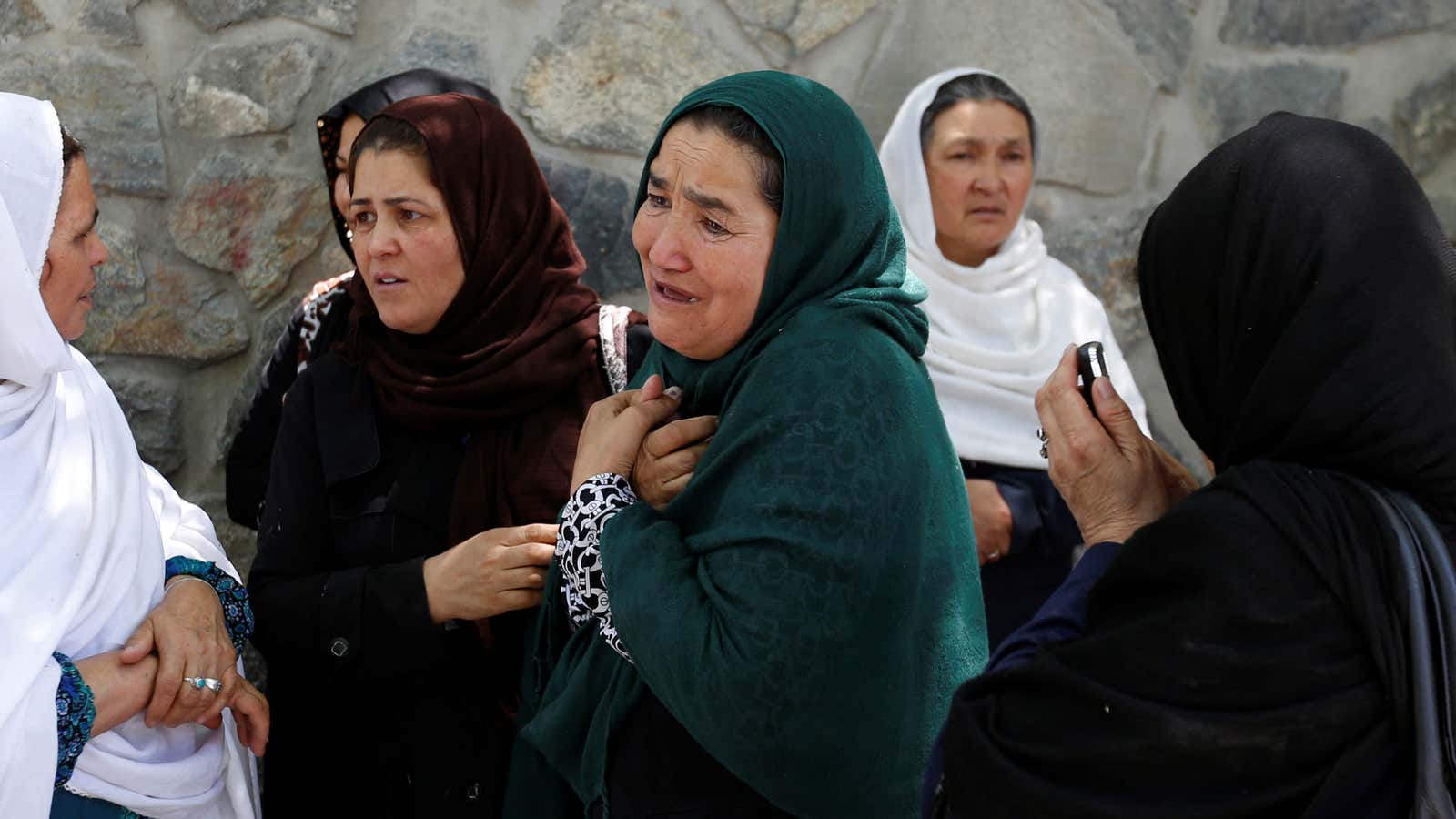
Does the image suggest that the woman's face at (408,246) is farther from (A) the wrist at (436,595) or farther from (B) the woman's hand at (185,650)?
(B) the woman's hand at (185,650)

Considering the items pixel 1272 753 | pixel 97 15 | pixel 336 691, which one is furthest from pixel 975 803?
pixel 97 15

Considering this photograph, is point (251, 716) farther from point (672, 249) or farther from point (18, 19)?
point (18, 19)

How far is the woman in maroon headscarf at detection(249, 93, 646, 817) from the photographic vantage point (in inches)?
81.6

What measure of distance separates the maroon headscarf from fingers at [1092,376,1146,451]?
36.8 inches

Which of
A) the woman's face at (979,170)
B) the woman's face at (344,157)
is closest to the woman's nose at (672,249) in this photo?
the woman's face at (344,157)

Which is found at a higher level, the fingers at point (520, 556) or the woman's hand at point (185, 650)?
→ the fingers at point (520, 556)

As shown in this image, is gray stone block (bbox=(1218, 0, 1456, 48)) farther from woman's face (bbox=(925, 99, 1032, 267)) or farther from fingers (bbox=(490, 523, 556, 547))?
fingers (bbox=(490, 523, 556, 547))

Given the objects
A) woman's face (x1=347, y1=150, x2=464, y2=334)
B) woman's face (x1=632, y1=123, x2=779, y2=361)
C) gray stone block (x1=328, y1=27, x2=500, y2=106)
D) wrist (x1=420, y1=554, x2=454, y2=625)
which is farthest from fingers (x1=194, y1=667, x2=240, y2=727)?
gray stone block (x1=328, y1=27, x2=500, y2=106)

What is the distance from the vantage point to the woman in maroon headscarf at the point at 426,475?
2.07 metres

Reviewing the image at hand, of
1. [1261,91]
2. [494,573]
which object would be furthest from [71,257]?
[1261,91]

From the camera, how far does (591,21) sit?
296 centimetres

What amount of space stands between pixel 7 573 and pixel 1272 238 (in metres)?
1.62

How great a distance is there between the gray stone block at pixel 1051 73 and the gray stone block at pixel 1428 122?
69 cm

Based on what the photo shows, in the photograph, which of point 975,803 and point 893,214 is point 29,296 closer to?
point 893,214
